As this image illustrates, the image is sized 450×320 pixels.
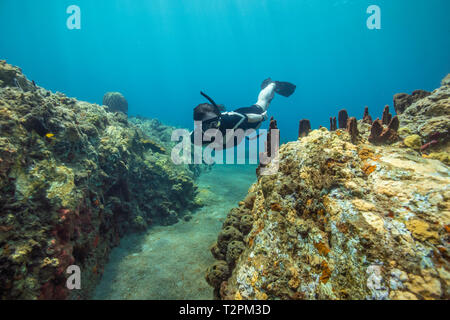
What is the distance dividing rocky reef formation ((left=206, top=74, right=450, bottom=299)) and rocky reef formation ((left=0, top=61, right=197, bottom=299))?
2.66 m

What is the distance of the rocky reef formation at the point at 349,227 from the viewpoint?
1.61m

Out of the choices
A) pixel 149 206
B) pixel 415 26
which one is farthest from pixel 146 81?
pixel 149 206

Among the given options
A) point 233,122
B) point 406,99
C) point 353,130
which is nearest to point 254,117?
point 233,122

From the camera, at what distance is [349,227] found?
2.06 m

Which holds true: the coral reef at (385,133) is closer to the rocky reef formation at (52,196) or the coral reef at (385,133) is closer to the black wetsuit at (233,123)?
the black wetsuit at (233,123)

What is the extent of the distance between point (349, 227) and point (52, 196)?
4.61 meters

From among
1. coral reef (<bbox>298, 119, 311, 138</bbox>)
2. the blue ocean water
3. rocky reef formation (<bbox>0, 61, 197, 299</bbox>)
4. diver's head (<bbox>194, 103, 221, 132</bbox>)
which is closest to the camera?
rocky reef formation (<bbox>0, 61, 197, 299</bbox>)

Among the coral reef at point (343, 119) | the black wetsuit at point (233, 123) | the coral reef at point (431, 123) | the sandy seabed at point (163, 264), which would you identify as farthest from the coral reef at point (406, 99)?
the sandy seabed at point (163, 264)

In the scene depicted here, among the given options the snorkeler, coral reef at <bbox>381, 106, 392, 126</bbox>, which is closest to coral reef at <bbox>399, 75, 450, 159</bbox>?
coral reef at <bbox>381, 106, 392, 126</bbox>

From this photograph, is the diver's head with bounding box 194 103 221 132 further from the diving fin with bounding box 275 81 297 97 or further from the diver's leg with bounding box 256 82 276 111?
the diving fin with bounding box 275 81 297 97

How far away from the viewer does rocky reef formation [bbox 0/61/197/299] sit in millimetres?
2644

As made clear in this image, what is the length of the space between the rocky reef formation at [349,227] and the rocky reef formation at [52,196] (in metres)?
2.66
